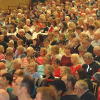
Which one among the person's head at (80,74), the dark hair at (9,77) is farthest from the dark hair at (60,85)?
the dark hair at (9,77)

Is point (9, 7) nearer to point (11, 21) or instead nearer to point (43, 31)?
point (11, 21)

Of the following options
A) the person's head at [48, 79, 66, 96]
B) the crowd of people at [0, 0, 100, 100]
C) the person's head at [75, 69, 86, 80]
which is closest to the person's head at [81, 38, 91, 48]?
the crowd of people at [0, 0, 100, 100]

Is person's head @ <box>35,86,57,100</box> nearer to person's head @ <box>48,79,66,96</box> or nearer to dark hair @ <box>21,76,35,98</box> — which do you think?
dark hair @ <box>21,76,35,98</box>

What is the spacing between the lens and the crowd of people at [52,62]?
4.66 meters

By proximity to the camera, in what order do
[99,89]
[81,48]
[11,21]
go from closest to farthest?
[99,89]
[81,48]
[11,21]

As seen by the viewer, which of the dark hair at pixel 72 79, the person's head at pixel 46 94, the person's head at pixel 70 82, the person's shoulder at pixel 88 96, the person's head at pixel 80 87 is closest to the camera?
the person's head at pixel 46 94

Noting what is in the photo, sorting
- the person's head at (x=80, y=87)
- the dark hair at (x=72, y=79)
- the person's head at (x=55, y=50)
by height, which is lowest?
the person's head at (x=80, y=87)

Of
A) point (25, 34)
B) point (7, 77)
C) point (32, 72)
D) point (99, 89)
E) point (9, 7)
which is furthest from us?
point (9, 7)

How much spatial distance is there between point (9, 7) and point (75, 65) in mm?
12633

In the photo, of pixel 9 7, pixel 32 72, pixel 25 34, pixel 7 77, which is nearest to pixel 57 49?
pixel 32 72

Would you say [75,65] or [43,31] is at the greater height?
[43,31]

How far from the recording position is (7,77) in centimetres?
584

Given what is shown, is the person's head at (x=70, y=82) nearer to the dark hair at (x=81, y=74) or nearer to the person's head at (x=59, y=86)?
the person's head at (x=59, y=86)

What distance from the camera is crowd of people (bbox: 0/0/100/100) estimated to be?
4.66 metres
